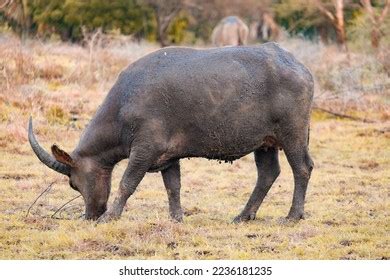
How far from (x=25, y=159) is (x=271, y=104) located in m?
6.54

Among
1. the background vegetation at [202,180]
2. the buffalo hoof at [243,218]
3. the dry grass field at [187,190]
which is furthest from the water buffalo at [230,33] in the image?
the buffalo hoof at [243,218]

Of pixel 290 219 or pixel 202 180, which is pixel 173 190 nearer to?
pixel 290 219

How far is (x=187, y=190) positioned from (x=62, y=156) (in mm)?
3548

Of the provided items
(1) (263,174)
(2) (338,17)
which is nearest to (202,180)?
(1) (263,174)

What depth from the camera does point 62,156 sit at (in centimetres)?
1032

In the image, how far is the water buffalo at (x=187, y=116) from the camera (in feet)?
33.5

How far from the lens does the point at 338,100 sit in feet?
73.6

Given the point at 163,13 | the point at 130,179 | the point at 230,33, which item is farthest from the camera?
the point at 163,13

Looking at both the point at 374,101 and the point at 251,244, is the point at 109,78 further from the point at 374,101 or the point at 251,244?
the point at 251,244

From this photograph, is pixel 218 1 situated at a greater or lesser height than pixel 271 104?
lesser

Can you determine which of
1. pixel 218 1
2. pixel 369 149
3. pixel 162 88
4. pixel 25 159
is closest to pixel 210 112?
pixel 162 88

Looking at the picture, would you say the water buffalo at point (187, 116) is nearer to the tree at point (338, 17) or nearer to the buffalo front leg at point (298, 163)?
the buffalo front leg at point (298, 163)

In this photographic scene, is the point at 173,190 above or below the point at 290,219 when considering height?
above

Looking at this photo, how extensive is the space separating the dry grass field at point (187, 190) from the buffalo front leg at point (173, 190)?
A: 18cm
